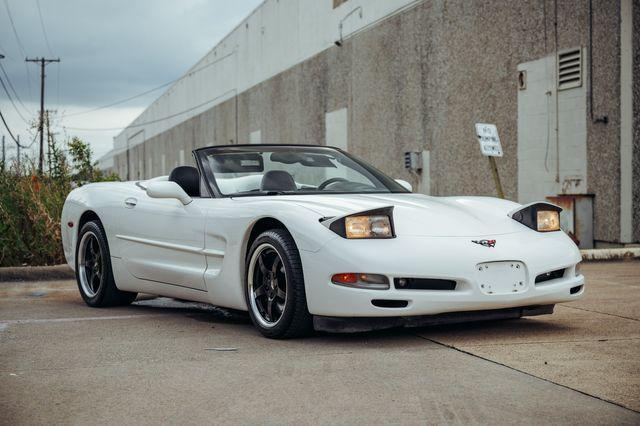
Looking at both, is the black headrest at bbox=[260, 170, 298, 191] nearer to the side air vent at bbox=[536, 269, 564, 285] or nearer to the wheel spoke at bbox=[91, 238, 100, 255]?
the side air vent at bbox=[536, 269, 564, 285]

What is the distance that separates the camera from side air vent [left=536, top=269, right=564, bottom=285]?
16.6ft

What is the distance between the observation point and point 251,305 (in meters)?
5.33

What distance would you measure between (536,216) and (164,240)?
8.26 ft

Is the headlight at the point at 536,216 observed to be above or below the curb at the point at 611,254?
above

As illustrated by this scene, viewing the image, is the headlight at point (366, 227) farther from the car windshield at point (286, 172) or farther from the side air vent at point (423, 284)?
the car windshield at point (286, 172)

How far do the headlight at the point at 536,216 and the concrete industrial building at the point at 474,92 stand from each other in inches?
254

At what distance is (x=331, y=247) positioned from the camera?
15.6 ft

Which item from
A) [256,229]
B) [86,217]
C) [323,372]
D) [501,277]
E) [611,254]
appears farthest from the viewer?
[611,254]

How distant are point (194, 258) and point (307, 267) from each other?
1.27 m

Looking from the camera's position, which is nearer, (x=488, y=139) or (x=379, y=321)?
(x=379, y=321)

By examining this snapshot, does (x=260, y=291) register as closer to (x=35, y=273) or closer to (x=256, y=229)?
(x=256, y=229)

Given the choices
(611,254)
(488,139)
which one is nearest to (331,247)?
(611,254)

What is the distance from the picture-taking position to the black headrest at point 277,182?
583 cm

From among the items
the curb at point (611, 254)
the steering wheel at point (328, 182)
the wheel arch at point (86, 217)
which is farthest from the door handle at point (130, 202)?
the curb at point (611, 254)
